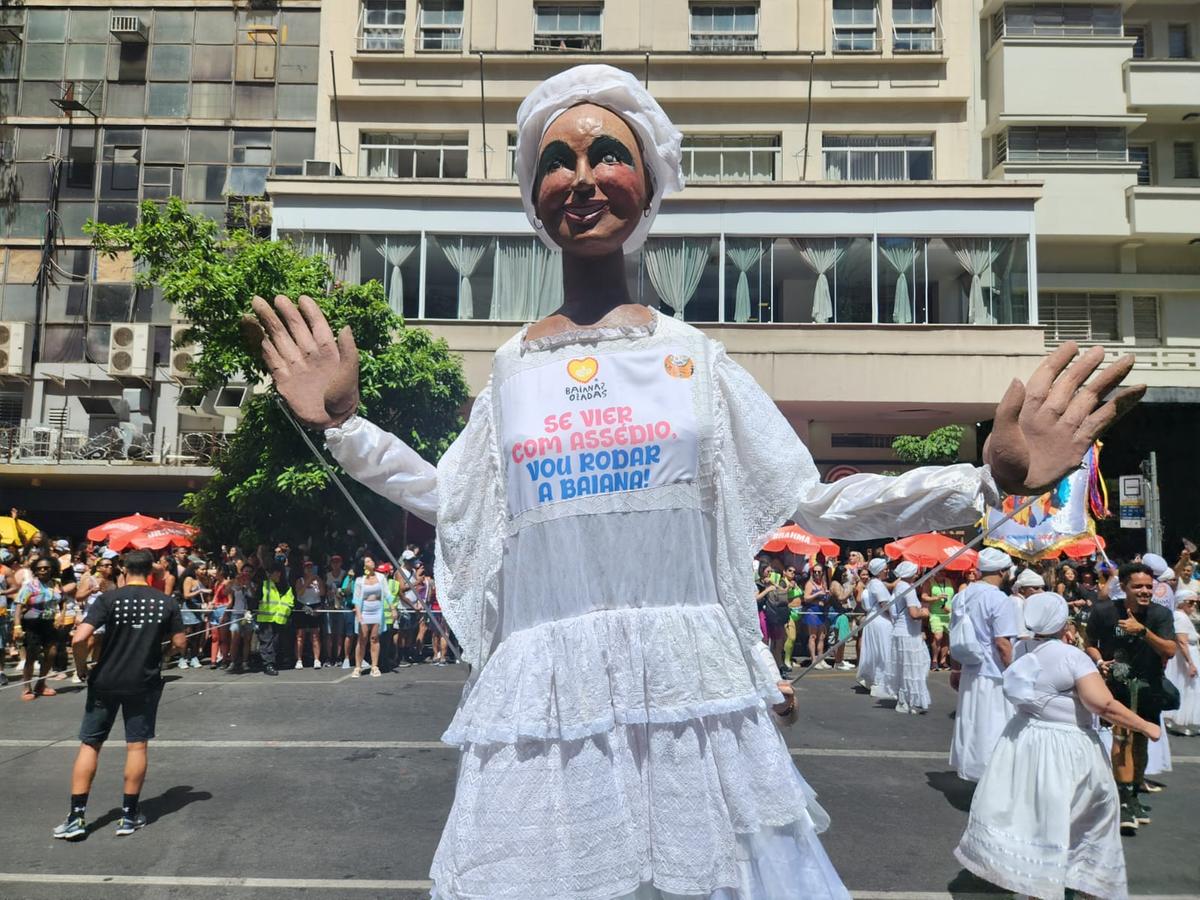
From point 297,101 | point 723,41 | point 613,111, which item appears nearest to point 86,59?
point 297,101

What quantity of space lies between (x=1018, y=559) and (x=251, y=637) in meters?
11.7

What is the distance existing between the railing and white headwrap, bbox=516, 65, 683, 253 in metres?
24.5

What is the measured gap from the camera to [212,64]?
29031 mm

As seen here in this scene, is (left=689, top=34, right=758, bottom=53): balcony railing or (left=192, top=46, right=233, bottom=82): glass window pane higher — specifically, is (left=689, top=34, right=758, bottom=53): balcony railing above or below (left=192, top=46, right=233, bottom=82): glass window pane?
below

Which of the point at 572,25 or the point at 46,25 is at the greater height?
the point at 46,25

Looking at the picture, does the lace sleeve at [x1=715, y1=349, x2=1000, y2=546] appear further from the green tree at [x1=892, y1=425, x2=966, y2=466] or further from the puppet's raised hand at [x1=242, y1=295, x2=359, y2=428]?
the green tree at [x1=892, y1=425, x2=966, y2=466]

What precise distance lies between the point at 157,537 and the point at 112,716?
12.4m

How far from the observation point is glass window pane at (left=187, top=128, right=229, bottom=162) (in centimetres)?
2861

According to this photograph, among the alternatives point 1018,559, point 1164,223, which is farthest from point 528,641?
point 1164,223

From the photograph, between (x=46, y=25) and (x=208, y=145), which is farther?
(x=46, y=25)

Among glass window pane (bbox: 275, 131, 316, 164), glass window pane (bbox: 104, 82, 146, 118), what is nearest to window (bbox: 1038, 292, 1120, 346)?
glass window pane (bbox: 275, 131, 316, 164)

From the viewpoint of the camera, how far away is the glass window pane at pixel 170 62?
95.3 feet

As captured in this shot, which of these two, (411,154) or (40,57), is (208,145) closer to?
(40,57)

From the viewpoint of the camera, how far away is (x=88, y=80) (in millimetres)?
29328
